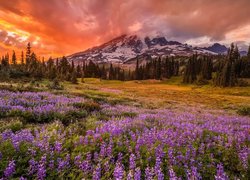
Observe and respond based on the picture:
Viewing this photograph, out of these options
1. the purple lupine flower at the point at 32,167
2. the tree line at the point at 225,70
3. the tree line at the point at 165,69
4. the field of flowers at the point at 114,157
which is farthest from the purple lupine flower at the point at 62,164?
the tree line at the point at 225,70

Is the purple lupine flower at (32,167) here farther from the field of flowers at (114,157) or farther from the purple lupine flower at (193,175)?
the purple lupine flower at (193,175)

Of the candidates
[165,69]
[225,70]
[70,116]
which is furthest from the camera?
[165,69]

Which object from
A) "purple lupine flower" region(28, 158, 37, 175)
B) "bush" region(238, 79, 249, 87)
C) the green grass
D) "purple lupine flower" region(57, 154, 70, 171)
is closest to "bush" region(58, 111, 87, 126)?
"purple lupine flower" region(57, 154, 70, 171)

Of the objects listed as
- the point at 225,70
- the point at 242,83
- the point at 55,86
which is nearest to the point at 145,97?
the point at 55,86

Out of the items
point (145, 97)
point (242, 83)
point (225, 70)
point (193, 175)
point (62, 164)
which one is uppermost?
point (225, 70)

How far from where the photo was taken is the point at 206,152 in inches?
279

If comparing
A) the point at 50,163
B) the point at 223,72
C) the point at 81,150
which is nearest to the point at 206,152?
the point at 81,150

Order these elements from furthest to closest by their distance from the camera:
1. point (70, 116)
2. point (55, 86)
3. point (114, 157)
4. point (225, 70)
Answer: point (225, 70) → point (55, 86) → point (70, 116) → point (114, 157)

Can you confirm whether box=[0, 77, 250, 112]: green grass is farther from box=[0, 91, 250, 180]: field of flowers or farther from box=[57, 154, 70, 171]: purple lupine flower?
box=[57, 154, 70, 171]: purple lupine flower

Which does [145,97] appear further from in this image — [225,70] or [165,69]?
[165,69]

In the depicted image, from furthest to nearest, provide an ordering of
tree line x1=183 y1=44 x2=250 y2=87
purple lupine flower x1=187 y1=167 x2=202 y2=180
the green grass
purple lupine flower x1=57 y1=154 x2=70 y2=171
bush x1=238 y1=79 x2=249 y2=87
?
tree line x1=183 y1=44 x2=250 y2=87
bush x1=238 y1=79 x2=249 y2=87
the green grass
purple lupine flower x1=57 y1=154 x2=70 y2=171
purple lupine flower x1=187 y1=167 x2=202 y2=180

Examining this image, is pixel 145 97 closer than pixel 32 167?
No

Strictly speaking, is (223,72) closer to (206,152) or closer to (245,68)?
(245,68)

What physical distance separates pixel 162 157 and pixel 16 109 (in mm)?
7552
